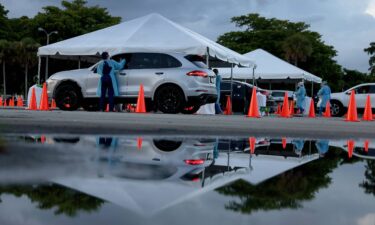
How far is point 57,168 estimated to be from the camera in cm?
398

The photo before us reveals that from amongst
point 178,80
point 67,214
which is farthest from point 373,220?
point 178,80

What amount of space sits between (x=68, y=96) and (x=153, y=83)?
256 centimetres

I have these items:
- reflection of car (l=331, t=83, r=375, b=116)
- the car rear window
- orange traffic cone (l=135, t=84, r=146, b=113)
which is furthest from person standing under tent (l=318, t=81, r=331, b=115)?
orange traffic cone (l=135, t=84, r=146, b=113)

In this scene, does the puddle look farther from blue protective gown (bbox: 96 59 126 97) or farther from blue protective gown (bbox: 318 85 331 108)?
blue protective gown (bbox: 318 85 331 108)

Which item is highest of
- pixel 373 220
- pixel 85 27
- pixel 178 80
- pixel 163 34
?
pixel 85 27

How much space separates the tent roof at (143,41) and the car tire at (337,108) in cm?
891

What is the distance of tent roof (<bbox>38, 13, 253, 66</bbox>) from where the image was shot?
16891mm

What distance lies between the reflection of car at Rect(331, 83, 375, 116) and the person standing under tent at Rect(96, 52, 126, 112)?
14065mm

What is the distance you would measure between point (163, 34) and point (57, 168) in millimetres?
14388

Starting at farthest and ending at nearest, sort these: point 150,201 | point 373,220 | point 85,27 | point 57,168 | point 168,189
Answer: point 85,27 → point 57,168 → point 168,189 → point 150,201 → point 373,220

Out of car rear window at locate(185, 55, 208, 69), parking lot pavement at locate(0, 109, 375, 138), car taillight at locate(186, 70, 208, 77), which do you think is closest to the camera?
parking lot pavement at locate(0, 109, 375, 138)

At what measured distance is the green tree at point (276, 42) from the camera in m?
66.1

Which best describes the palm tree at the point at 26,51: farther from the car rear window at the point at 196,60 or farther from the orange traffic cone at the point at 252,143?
the orange traffic cone at the point at 252,143

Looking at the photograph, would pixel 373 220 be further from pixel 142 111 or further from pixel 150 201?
pixel 142 111
